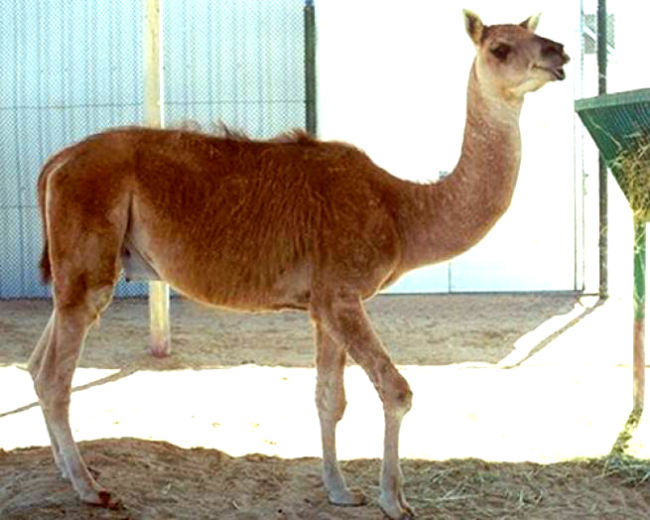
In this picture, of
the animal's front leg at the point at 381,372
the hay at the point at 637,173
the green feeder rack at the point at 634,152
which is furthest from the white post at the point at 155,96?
the animal's front leg at the point at 381,372

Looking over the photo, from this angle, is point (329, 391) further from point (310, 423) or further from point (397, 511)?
point (310, 423)

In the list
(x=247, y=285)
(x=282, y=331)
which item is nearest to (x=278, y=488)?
(x=247, y=285)

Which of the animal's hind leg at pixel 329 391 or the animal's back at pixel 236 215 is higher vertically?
the animal's back at pixel 236 215

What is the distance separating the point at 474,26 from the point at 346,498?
2447 millimetres

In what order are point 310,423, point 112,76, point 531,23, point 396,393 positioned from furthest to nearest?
point 112,76 → point 310,423 → point 531,23 → point 396,393

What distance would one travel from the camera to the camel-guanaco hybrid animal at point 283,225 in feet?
18.2

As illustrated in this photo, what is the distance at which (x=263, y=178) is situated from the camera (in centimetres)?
583

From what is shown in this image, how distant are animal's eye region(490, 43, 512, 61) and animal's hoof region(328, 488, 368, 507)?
2250 mm

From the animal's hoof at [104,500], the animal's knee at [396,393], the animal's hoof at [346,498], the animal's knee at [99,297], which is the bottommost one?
the animal's hoof at [346,498]

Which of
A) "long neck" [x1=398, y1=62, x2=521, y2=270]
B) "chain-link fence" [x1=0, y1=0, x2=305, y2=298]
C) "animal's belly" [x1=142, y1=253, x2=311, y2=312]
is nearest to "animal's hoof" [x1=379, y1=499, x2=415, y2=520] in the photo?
"animal's belly" [x1=142, y1=253, x2=311, y2=312]

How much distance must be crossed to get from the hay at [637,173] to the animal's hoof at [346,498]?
2.69 meters

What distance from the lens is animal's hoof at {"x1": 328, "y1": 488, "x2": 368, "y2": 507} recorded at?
226 inches

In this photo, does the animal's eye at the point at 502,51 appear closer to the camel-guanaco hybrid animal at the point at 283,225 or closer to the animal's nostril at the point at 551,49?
the camel-guanaco hybrid animal at the point at 283,225

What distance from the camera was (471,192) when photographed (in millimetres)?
5777
